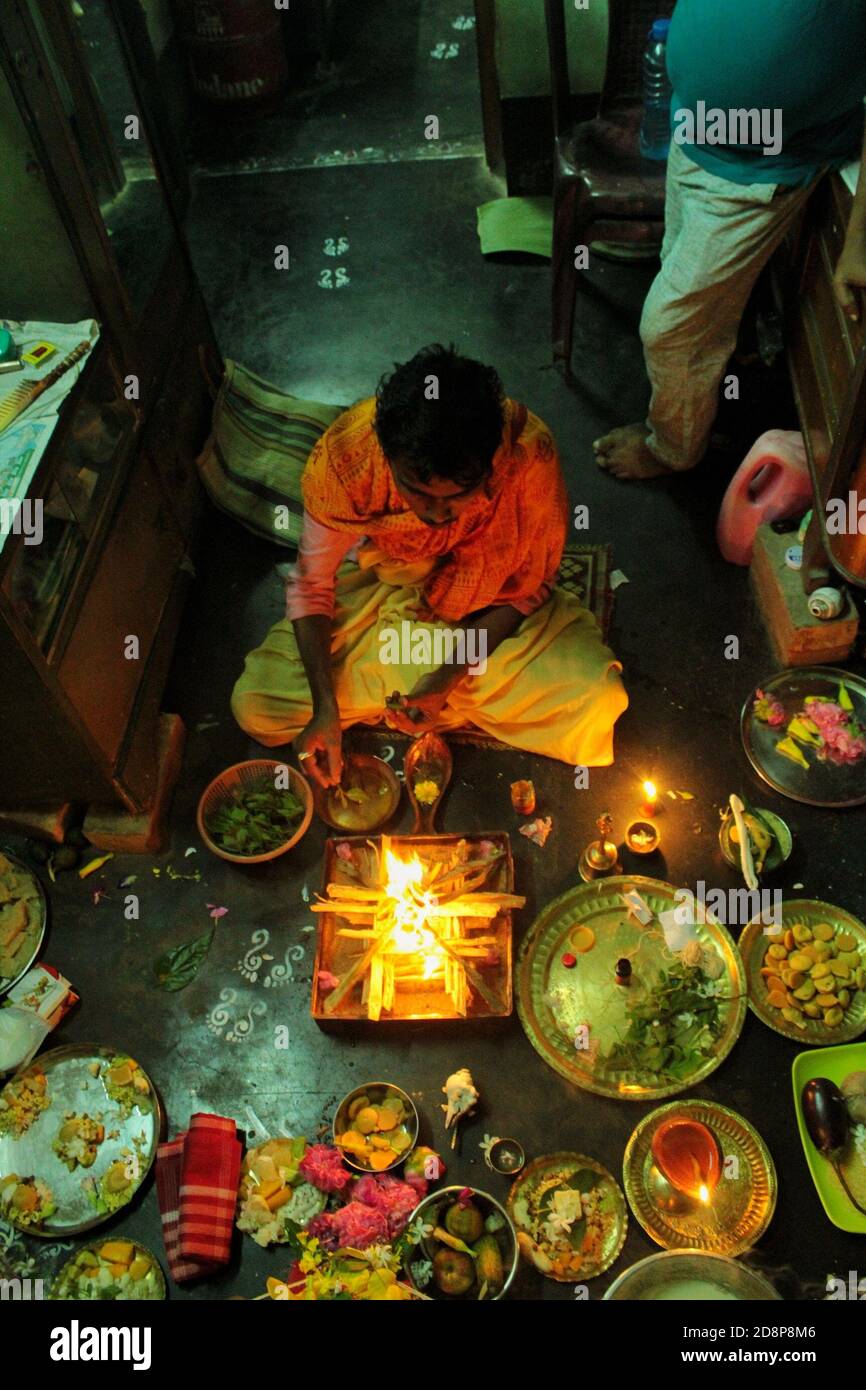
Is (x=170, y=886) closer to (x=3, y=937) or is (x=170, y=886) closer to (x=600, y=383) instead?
(x=3, y=937)

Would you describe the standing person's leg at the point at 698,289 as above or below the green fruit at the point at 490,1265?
above

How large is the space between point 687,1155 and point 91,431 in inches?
106

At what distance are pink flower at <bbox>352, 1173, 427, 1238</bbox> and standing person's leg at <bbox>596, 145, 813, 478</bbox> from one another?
2843 millimetres

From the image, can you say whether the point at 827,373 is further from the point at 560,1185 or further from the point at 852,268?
the point at 560,1185

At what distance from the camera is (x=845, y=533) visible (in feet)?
10.2

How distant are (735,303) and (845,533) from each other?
98 cm

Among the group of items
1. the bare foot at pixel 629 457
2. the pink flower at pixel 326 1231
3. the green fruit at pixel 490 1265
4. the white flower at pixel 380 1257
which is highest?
the bare foot at pixel 629 457

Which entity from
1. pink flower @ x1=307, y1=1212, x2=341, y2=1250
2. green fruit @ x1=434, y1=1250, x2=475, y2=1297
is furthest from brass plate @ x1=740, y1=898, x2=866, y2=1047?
pink flower @ x1=307, y1=1212, x2=341, y2=1250

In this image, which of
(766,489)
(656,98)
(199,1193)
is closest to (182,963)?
(199,1193)

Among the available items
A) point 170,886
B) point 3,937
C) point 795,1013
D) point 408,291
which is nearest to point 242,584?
point 170,886

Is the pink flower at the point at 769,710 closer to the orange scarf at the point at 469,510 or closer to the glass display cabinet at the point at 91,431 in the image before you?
the orange scarf at the point at 469,510

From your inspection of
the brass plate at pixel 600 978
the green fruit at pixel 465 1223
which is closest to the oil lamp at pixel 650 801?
the brass plate at pixel 600 978

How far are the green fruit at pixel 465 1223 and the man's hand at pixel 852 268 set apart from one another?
2.65 m

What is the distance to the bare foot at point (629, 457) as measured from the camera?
4.18 metres
